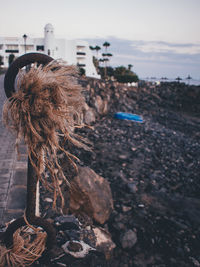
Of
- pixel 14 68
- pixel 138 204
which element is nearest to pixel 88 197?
pixel 138 204

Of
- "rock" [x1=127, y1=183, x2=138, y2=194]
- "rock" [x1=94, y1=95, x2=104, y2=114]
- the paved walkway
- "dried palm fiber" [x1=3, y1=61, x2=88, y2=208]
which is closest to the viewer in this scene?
"dried palm fiber" [x1=3, y1=61, x2=88, y2=208]

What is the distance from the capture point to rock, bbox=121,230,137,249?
12.6ft

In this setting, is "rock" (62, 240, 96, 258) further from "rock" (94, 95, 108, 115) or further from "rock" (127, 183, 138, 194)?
"rock" (94, 95, 108, 115)

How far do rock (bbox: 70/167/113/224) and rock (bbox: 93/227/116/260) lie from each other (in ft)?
1.47

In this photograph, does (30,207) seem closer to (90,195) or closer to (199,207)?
(90,195)

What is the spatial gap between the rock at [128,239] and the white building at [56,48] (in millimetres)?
55999

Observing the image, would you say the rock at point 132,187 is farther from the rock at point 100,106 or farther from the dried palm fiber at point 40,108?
the rock at point 100,106

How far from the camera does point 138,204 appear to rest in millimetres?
5289

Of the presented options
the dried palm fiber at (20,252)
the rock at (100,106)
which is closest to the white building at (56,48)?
the rock at (100,106)

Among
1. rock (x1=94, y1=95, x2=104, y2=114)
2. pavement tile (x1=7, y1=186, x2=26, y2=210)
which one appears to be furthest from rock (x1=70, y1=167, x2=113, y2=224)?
rock (x1=94, y1=95, x2=104, y2=114)

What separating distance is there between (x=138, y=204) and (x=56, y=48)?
5923 centimetres

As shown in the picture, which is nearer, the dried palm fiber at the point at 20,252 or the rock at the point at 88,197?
the dried palm fiber at the point at 20,252

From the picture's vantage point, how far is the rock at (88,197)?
3961mm

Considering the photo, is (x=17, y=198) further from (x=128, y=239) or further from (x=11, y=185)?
(x=128, y=239)
